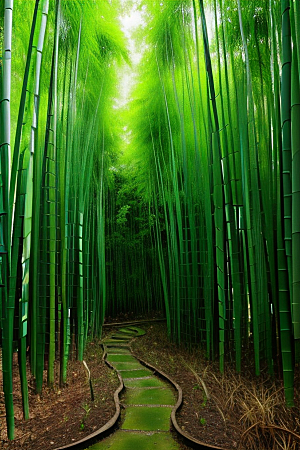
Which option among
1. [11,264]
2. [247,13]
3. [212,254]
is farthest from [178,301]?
[247,13]

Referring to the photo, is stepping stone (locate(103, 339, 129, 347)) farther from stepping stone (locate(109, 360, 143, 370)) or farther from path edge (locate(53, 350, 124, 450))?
path edge (locate(53, 350, 124, 450))

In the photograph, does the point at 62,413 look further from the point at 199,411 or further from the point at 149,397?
the point at 199,411

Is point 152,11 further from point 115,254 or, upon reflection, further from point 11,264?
point 115,254

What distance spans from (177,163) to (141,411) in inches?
108

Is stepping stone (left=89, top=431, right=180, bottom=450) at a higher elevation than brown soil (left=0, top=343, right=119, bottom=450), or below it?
below

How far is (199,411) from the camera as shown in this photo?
2133 mm

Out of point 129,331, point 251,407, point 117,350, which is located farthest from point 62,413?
point 129,331

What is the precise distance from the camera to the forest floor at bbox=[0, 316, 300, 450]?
5.59ft

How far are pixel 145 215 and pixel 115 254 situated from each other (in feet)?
3.26

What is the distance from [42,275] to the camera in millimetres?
2371

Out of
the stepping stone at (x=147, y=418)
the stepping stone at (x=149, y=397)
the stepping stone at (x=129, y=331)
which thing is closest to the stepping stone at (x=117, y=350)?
the stepping stone at (x=129, y=331)

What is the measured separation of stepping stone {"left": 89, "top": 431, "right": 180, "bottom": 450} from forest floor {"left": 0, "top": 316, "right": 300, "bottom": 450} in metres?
0.09

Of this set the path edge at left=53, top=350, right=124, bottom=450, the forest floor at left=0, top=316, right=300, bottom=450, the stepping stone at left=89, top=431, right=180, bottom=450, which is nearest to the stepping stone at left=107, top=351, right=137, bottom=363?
the forest floor at left=0, top=316, right=300, bottom=450

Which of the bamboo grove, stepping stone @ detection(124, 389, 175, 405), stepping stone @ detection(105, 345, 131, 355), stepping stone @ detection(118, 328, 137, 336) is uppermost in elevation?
the bamboo grove
